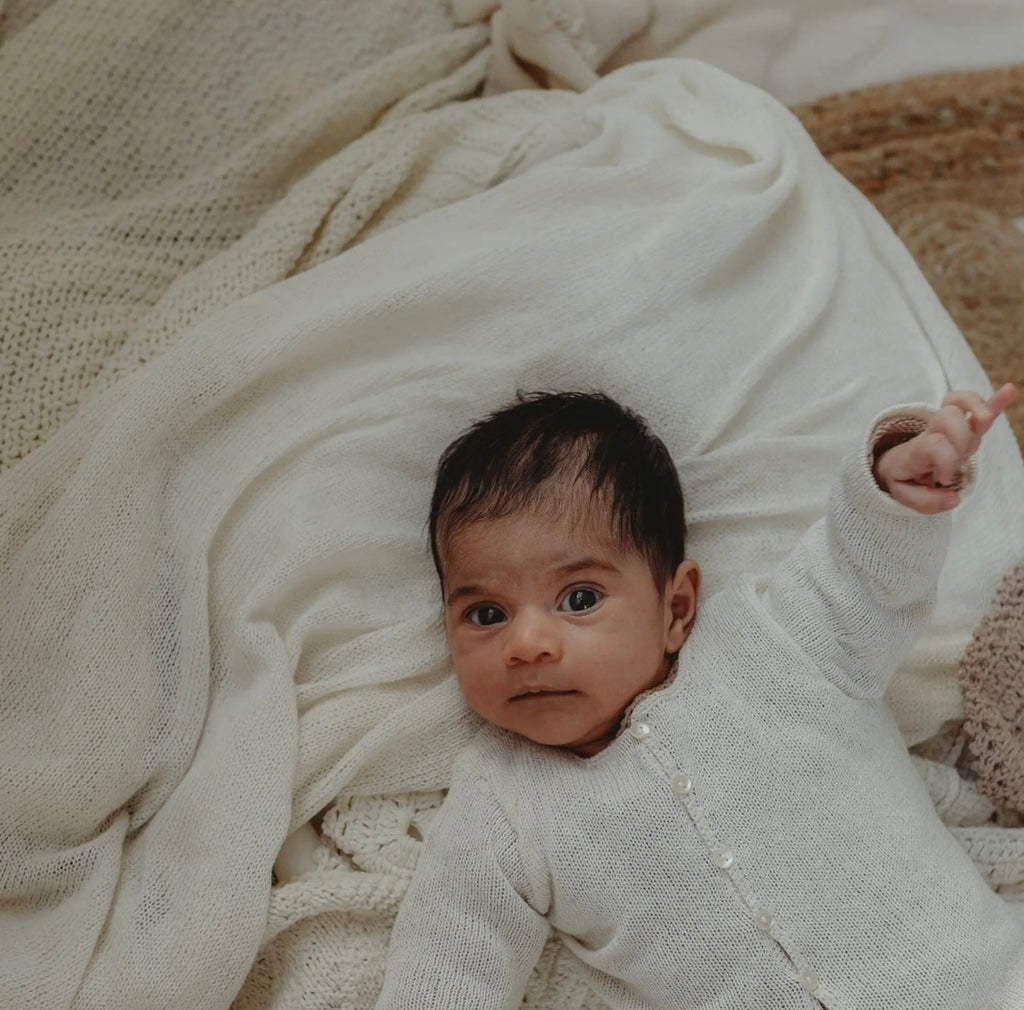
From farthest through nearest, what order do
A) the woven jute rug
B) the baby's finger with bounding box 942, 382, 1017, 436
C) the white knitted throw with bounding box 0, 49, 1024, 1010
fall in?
the woven jute rug, the white knitted throw with bounding box 0, 49, 1024, 1010, the baby's finger with bounding box 942, 382, 1017, 436

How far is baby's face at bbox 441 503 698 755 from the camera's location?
3.80 feet

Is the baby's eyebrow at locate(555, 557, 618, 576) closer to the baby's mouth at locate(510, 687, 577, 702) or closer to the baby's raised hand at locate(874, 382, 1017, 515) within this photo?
the baby's mouth at locate(510, 687, 577, 702)

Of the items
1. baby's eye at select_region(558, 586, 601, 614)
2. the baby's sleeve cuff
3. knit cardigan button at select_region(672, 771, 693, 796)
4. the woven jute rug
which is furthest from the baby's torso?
the woven jute rug

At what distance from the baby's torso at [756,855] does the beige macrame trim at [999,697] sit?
0.44 feet

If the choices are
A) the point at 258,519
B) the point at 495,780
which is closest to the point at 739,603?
the point at 495,780

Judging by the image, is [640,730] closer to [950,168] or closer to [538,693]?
[538,693]

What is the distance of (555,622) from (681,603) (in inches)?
6.9

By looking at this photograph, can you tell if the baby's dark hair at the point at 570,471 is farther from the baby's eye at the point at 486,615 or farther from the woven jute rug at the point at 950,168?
the woven jute rug at the point at 950,168

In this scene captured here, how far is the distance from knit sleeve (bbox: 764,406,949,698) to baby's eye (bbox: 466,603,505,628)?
27cm

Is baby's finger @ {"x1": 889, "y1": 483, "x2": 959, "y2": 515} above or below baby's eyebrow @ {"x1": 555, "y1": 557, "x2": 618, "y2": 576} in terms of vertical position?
above

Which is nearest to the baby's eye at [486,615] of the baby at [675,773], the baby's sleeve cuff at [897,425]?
the baby at [675,773]

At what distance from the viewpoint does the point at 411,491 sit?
4.48ft

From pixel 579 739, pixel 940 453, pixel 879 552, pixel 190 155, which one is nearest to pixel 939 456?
pixel 940 453

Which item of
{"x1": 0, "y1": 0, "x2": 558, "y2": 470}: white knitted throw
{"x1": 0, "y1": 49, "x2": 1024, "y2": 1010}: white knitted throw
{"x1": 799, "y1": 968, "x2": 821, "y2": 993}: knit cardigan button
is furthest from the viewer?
{"x1": 0, "y1": 0, "x2": 558, "y2": 470}: white knitted throw
